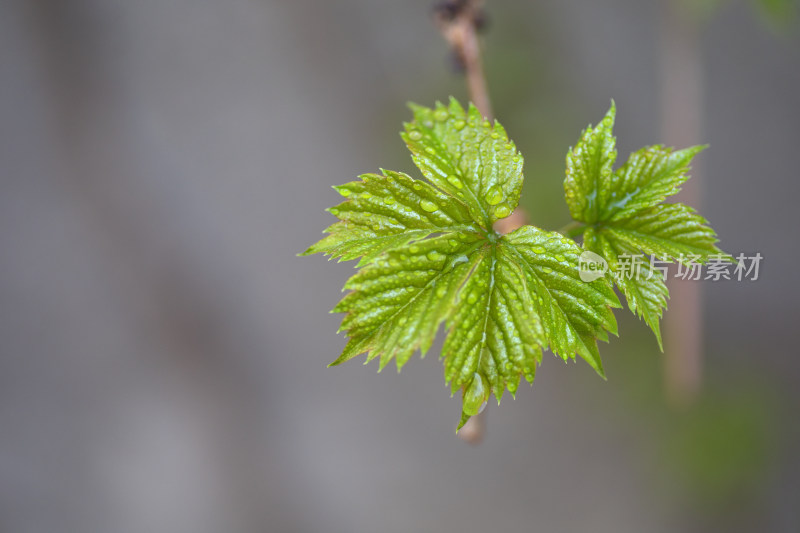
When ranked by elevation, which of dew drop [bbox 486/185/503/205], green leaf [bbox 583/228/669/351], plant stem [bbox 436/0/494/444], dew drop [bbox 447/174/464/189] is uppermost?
plant stem [bbox 436/0/494/444]

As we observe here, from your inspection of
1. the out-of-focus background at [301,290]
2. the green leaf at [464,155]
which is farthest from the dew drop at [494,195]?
the out-of-focus background at [301,290]

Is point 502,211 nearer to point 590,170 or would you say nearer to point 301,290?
point 590,170

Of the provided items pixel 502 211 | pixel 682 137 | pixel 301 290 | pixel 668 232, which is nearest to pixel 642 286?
pixel 668 232

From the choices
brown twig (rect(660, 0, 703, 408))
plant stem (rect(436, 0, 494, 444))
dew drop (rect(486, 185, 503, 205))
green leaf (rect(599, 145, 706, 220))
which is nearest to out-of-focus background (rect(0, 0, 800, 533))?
brown twig (rect(660, 0, 703, 408))

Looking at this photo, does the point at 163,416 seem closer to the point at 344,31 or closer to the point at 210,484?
the point at 210,484

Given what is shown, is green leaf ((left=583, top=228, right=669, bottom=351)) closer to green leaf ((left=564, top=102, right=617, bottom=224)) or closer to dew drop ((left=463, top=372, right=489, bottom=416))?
green leaf ((left=564, top=102, right=617, bottom=224))

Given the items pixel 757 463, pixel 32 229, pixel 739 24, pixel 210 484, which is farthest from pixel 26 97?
pixel 757 463

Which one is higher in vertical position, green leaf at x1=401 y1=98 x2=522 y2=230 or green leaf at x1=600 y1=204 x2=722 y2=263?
green leaf at x1=401 y1=98 x2=522 y2=230
